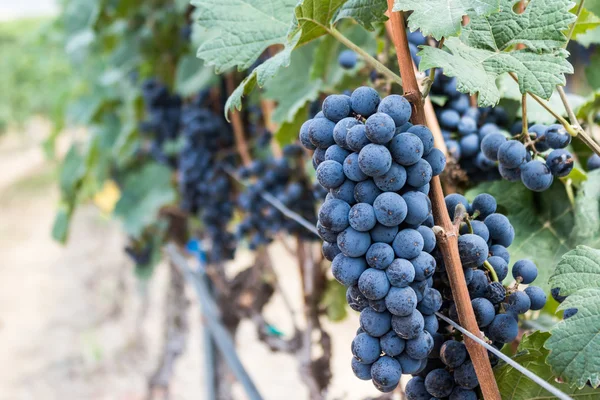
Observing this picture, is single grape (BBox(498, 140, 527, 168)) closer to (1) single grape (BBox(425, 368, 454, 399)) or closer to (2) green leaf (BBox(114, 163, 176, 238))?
(1) single grape (BBox(425, 368, 454, 399))

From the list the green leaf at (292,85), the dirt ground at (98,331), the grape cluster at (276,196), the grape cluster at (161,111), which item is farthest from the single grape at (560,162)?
the dirt ground at (98,331)

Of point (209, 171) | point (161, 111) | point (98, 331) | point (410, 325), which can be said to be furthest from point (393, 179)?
point (98, 331)

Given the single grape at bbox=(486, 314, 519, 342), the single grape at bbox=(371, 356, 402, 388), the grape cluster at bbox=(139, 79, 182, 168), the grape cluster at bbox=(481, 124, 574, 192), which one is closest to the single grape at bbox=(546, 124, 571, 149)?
the grape cluster at bbox=(481, 124, 574, 192)

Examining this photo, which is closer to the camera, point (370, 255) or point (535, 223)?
point (370, 255)

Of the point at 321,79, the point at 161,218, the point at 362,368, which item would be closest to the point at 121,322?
the point at 161,218

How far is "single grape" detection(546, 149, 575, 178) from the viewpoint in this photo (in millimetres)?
621

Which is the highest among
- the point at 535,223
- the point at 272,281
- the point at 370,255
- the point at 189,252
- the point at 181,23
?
the point at 370,255

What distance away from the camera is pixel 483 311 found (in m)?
0.53

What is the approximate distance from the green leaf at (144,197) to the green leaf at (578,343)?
1.55m

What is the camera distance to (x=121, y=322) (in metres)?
4.48

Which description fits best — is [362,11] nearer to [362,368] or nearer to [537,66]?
[537,66]

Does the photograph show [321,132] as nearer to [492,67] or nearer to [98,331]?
[492,67]

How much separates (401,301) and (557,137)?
284 millimetres

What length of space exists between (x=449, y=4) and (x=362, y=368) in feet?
1.14
